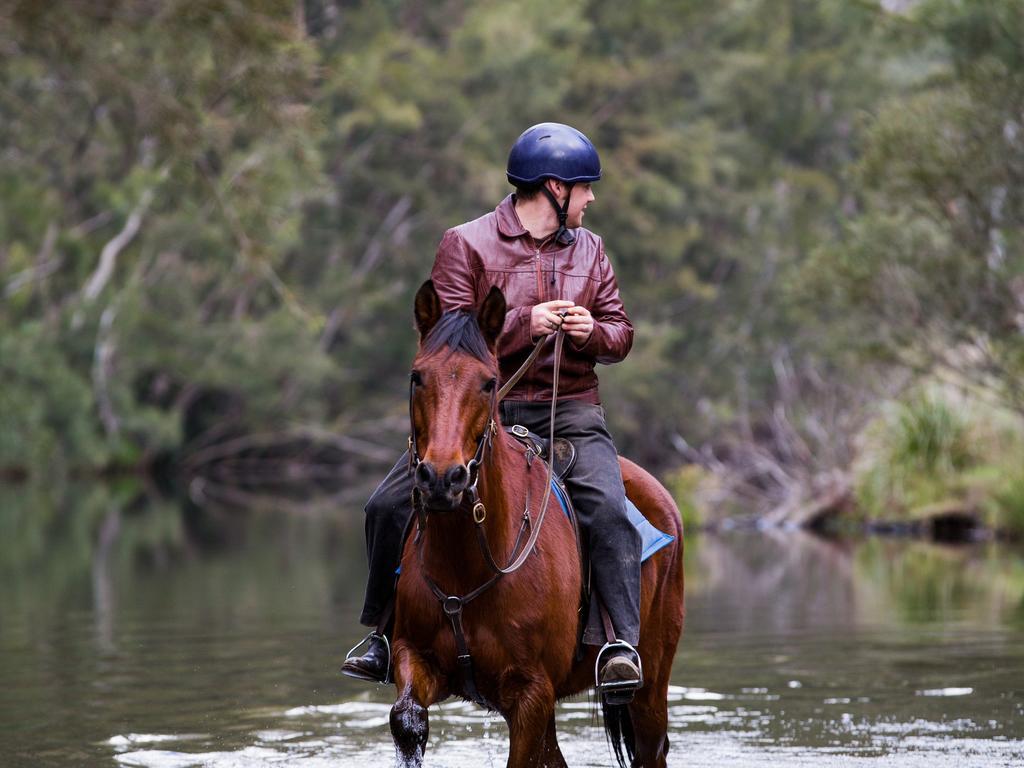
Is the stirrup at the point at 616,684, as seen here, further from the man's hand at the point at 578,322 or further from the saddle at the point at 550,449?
the man's hand at the point at 578,322

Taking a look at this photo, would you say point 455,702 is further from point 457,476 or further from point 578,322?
point 457,476

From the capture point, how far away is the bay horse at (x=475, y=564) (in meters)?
6.11

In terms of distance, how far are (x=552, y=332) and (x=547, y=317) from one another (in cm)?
7

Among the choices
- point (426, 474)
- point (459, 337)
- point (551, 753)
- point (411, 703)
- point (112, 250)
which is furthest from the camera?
point (112, 250)

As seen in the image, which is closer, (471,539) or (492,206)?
(471,539)

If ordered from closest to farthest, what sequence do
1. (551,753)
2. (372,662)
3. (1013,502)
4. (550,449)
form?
(372,662)
(550,449)
(551,753)
(1013,502)

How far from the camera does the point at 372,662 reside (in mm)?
7242

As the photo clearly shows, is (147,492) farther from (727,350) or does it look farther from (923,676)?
(923,676)

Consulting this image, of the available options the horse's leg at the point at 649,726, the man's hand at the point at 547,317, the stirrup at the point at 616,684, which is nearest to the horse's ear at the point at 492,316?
the man's hand at the point at 547,317

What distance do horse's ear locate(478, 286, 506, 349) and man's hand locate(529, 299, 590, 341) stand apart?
1.89 feet

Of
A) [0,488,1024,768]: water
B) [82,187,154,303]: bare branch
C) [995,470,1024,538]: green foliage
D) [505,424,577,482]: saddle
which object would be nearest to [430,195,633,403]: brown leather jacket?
[505,424,577,482]: saddle

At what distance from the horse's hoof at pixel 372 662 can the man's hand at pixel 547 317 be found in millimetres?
1479

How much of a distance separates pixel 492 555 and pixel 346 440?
140 feet

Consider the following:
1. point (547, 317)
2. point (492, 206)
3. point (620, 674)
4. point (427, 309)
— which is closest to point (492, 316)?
point (427, 309)
